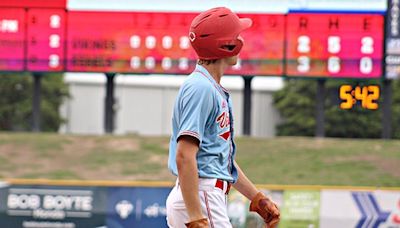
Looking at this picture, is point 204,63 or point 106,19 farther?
point 106,19

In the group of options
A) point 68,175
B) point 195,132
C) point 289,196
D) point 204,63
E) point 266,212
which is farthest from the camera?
point 68,175

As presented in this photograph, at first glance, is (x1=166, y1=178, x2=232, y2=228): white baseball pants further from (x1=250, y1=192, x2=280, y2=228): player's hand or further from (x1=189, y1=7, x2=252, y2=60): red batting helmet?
(x1=189, y1=7, x2=252, y2=60): red batting helmet

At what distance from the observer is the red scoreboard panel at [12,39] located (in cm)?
1550

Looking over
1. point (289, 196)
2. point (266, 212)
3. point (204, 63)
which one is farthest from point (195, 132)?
point (289, 196)

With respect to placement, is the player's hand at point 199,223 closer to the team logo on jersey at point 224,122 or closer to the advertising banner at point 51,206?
the team logo on jersey at point 224,122

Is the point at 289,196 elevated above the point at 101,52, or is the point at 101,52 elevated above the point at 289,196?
the point at 101,52

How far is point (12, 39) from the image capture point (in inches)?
611

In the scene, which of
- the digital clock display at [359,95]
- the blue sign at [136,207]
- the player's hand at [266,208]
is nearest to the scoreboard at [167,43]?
the digital clock display at [359,95]

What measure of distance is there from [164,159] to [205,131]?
42.6 ft

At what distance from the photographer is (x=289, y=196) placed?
1020 centimetres

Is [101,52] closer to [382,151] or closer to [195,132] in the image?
[382,151]

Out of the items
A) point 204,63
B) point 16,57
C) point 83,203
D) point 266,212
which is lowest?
point 83,203

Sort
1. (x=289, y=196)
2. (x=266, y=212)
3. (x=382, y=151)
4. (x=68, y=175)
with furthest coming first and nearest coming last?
(x=382, y=151), (x=68, y=175), (x=289, y=196), (x=266, y=212)

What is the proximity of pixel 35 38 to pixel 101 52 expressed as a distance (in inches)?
49.4
